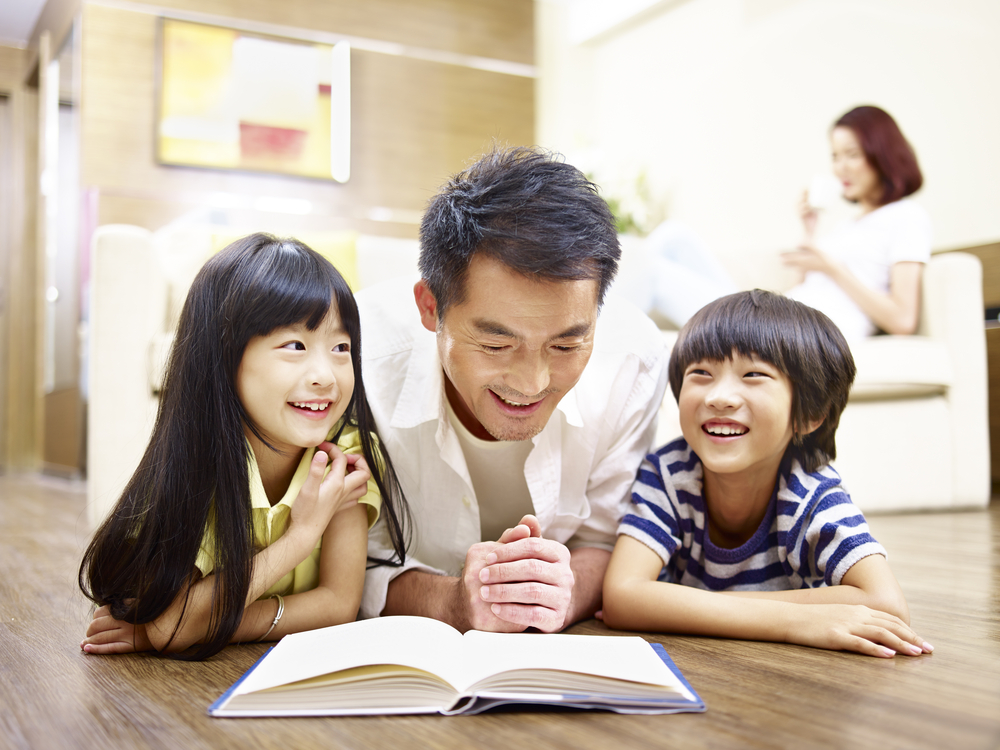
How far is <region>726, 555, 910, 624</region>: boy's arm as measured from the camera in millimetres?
1005

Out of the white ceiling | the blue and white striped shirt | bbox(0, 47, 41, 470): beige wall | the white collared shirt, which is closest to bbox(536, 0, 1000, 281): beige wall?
the white collared shirt

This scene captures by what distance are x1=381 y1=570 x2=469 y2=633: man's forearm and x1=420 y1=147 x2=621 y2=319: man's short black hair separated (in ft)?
1.22

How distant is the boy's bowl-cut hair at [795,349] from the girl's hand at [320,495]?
0.53m

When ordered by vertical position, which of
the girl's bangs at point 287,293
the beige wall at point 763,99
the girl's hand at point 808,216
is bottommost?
the girl's bangs at point 287,293

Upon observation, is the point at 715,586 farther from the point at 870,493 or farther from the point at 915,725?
the point at 870,493

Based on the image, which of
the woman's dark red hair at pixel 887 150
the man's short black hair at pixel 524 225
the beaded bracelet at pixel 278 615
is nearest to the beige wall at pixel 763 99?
the woman's dark red hair at pixel 887 150

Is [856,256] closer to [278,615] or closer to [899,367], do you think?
[899,367]

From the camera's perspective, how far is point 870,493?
2.50 meters

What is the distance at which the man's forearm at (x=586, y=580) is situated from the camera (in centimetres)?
115

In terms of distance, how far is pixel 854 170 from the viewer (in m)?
2.78

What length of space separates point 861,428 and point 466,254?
6.06 feet

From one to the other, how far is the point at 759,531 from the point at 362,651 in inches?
25.7

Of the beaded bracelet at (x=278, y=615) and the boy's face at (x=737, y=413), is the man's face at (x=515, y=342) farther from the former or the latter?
the beaded bracelet at (x=278, y=615)

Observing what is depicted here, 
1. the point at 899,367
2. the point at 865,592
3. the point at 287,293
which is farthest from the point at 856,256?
the point at 287,293
